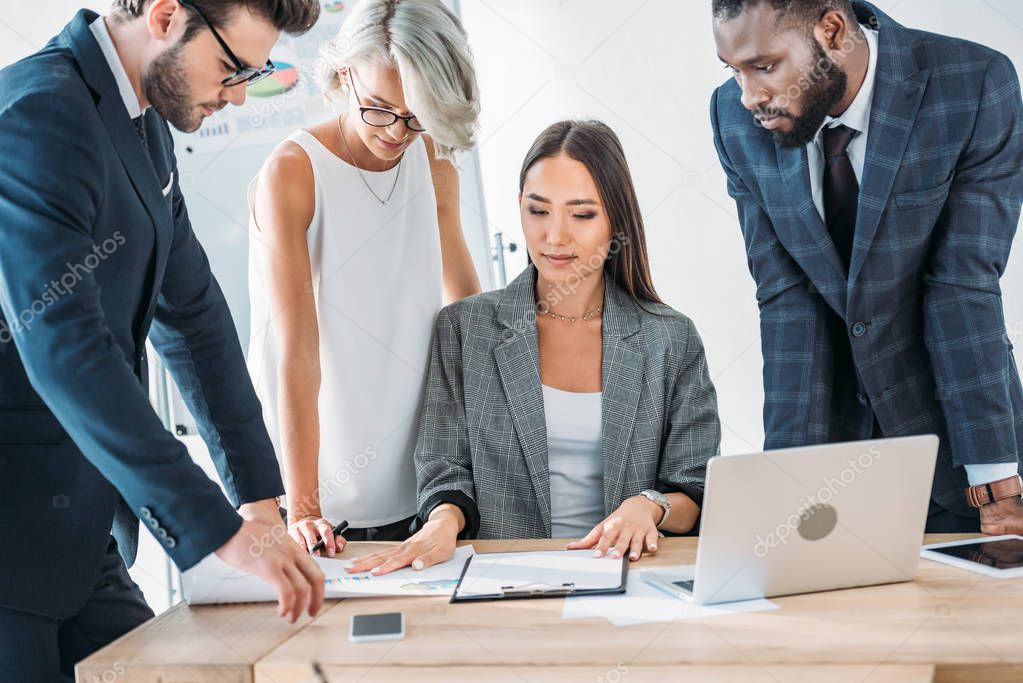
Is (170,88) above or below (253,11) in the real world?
below

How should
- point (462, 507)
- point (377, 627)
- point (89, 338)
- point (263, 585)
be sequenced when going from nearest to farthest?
point (89, 338)
point (377, 627)
point (263, 585)
point (462, 507)

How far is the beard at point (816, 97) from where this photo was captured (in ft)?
5.61

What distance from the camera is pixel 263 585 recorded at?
4.50ft

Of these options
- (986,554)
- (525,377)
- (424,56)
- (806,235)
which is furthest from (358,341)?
(986,554)

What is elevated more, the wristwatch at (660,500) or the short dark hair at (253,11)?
the short dark hair at (253,11)

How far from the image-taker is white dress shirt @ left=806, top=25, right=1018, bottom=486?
5.53 ft

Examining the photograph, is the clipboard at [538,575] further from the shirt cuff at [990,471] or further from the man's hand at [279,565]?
the shirt cuff at [990,471]

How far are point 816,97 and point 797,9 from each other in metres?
0.16

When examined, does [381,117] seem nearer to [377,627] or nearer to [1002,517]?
[377,627]

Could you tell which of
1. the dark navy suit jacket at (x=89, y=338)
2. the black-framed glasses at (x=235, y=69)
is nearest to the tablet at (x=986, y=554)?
the dark navy suit jacket at (x=89, y=338)

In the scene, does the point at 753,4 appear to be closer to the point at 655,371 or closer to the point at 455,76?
the point at 455,76

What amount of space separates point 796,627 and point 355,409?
39.0 inches

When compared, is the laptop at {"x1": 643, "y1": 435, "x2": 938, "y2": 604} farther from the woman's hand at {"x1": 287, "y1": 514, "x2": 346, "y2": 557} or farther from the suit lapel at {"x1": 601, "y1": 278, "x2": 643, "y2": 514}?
the woman's hand at {"x1": 287, "y1": 514, "x2": 346, "y2": 557}

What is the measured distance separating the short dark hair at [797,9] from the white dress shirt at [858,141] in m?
0.09
